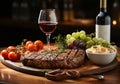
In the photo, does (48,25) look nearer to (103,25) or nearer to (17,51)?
(17,51)

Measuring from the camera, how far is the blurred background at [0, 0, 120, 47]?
148 inches

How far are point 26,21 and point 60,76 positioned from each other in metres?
2.91

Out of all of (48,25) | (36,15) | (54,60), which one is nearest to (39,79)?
(54,60)

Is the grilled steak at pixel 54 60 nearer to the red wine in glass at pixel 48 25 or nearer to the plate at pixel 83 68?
the plate at pixel 83 68

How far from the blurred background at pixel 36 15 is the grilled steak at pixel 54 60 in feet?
6.47

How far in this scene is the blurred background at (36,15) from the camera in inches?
148

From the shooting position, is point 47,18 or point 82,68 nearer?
point 82,68

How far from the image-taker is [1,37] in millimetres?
4336

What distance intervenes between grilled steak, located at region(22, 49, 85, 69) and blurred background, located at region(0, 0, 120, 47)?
197 centimetres

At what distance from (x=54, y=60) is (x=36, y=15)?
9.18 ft

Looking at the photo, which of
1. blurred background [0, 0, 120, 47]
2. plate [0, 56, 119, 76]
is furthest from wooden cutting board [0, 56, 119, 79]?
blurred background [0, 0, 120, 47]

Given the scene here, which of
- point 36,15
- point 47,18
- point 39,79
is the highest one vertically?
point 47,18

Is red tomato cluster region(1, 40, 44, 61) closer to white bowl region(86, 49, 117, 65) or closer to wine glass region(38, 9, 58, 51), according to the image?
wine glass region(38, 9, 58, 51)

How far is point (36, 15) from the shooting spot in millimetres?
4293
